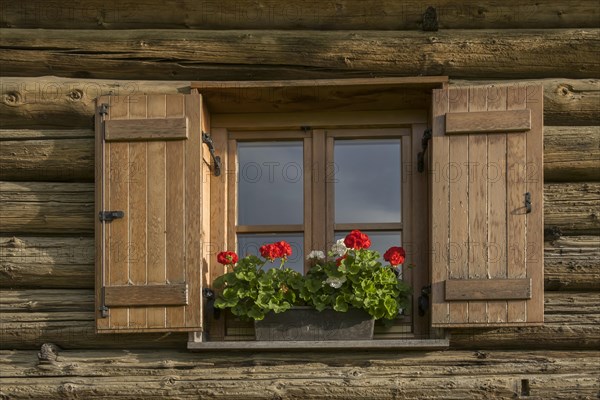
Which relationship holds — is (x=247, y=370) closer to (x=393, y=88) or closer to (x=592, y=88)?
→ (x=393, y=88)

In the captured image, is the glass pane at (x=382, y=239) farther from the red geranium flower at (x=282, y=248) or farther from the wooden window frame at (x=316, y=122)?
the red geranium flower at (x=282, y=248)

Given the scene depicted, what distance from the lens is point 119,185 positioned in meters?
5.67

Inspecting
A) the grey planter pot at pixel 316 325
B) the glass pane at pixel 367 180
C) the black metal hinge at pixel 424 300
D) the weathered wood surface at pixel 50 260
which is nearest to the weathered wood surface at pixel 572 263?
the weathered wood surface at pixel 50 260

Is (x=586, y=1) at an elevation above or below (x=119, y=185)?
above

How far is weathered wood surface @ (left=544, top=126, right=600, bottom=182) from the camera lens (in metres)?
5.76

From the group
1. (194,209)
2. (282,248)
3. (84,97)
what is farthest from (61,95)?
(282,248)

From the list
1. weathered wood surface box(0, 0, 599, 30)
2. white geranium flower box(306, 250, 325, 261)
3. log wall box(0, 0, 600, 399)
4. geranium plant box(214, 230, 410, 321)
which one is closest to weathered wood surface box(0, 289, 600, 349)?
log wall box(0, 0, 600, 399)

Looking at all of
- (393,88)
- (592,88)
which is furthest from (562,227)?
(393,88)

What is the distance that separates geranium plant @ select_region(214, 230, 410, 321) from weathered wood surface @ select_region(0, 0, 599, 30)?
46.5 inches

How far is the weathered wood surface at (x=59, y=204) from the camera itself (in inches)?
227

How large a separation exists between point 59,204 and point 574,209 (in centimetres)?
263

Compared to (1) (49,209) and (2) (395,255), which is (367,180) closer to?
(2) (395,255)

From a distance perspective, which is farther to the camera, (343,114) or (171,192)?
(343,114)

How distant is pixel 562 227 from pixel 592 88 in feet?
2.43
